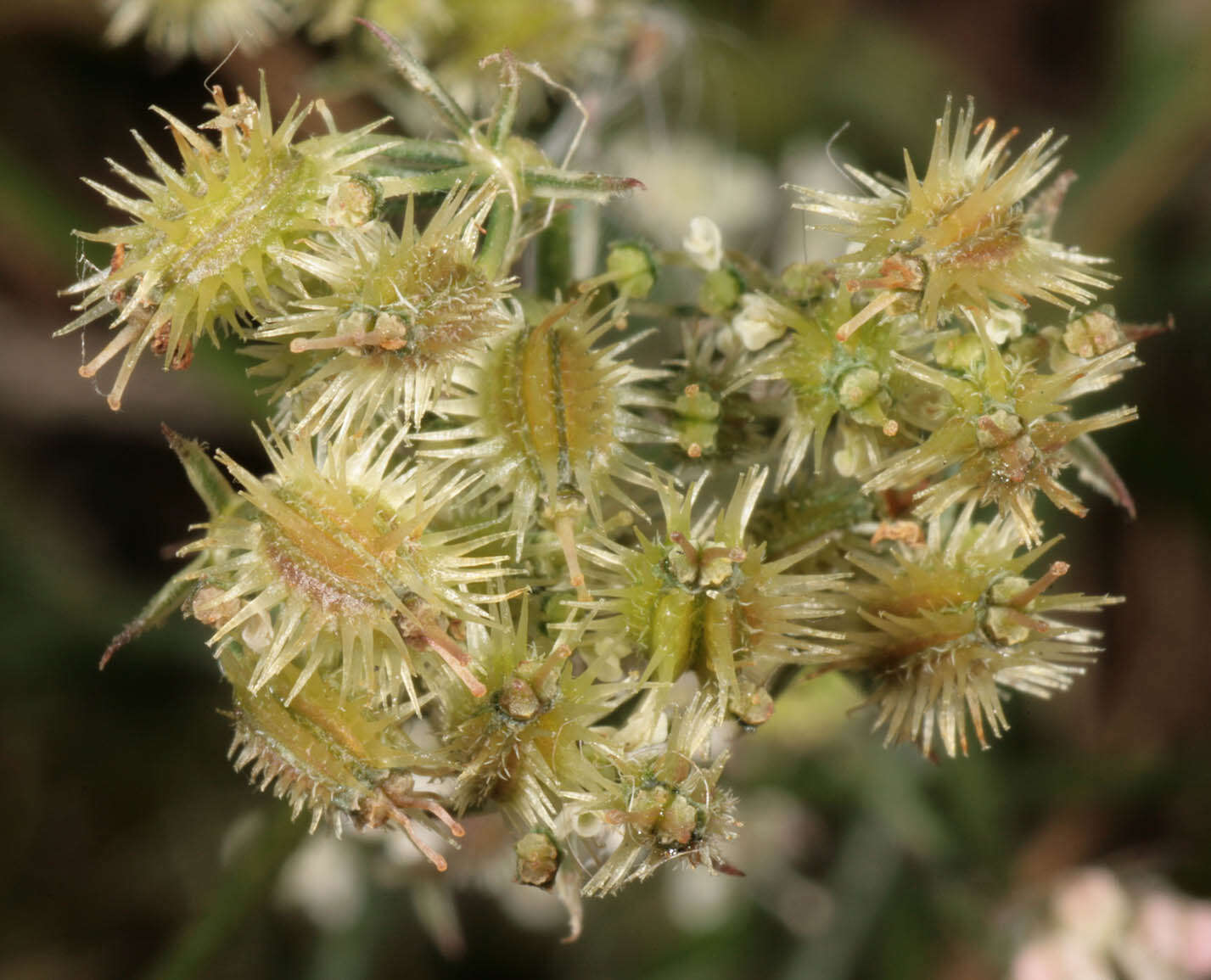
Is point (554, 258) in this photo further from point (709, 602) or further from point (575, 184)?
point (709, 602)

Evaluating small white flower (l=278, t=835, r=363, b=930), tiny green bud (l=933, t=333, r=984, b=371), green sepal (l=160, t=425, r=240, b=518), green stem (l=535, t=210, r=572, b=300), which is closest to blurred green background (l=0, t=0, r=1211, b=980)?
small white flower (l=278, t=835, r=363, b=930)

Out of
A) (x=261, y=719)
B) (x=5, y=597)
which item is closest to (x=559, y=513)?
(x=261, y=719)

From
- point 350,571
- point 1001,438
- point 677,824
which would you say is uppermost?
point 1001,438

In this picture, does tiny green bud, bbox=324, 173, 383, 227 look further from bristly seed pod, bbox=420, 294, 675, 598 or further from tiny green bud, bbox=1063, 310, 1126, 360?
tiny green bud, bbox=1063, 310, 1126, 360

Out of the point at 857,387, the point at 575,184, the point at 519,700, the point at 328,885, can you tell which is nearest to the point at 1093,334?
the point at 857,387

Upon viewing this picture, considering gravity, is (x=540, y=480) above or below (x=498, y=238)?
below

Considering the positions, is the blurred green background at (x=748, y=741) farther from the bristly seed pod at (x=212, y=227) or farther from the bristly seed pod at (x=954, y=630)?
the bristly seed pod at (x=212, y=227)

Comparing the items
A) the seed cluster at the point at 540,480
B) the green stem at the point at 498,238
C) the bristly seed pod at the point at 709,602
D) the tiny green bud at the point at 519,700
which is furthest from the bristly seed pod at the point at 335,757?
the green stem at the point at 498,238
